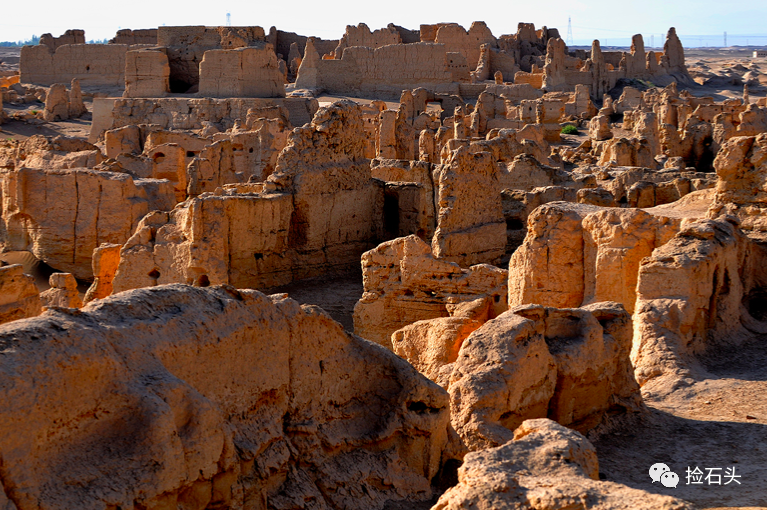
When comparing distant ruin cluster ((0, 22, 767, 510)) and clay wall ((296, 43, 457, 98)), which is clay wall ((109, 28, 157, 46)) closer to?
clay wall ((296, 43, 457, 98))

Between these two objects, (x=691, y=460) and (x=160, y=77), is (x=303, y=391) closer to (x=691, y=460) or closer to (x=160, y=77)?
(x=691, y=460)

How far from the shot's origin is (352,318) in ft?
35.6

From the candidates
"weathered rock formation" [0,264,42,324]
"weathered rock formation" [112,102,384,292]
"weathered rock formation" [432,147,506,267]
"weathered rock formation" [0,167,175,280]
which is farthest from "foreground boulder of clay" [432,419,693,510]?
"weathered rock formation" [0,167,175,280]

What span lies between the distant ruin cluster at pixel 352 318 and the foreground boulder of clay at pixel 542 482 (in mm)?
14

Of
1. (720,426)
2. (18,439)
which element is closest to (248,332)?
(18,439)

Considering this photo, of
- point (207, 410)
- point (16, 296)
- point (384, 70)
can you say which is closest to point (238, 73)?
point (384, 70)

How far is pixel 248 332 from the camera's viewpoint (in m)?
4.63

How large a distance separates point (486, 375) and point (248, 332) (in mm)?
1502

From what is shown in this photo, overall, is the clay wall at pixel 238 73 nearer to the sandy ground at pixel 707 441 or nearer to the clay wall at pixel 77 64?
the clay wall at pixel 77 64

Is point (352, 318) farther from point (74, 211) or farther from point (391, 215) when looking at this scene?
point (74, 211)

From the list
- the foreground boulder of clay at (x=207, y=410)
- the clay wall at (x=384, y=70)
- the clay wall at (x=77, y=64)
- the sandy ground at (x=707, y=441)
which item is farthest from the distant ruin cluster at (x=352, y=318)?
the clay wall at (x=77, y=64)

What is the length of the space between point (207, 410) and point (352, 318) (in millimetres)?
6850

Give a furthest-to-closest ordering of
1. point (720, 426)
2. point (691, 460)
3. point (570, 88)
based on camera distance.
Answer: point (570, 88) < point (720, 426) < point (691, 460)

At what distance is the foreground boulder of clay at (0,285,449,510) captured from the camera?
3.56m
